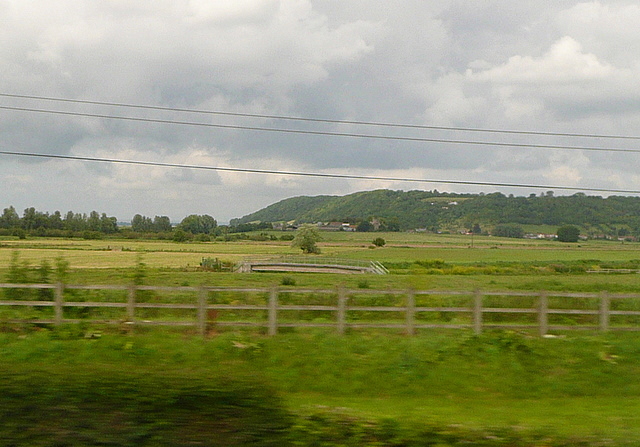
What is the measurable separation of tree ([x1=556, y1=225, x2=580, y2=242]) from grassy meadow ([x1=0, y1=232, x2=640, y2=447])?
50cm

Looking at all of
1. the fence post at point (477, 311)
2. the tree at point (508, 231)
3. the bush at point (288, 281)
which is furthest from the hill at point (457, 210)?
the fence post at point (477, 311)

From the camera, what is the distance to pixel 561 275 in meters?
24.5

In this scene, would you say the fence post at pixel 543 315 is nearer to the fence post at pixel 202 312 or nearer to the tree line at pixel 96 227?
the fence post at pixel 202 312

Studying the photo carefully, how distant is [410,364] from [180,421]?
7.18 meters

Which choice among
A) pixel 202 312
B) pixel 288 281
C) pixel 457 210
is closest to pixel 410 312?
pixel 202 312

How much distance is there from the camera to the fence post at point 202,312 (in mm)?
12211

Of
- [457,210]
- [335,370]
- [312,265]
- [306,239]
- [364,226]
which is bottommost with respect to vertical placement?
[335,370]

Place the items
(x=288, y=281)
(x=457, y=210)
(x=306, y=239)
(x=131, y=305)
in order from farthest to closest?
(x=457, y=210)
(x=306, y=239)
(x=288, y=281)
(x=131, y=305)

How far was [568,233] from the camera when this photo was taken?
2234 centimetres

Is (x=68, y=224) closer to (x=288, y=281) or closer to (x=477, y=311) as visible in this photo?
(x=288, y=281)

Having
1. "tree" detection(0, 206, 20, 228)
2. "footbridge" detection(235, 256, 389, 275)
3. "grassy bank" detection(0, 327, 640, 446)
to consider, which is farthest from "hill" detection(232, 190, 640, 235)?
"grassy bank" detection(0, 327, 640, 446)

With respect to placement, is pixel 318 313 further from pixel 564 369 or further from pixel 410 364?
pixel 564 369

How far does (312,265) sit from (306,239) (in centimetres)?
115

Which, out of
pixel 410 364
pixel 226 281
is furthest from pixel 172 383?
pixel 226 281
